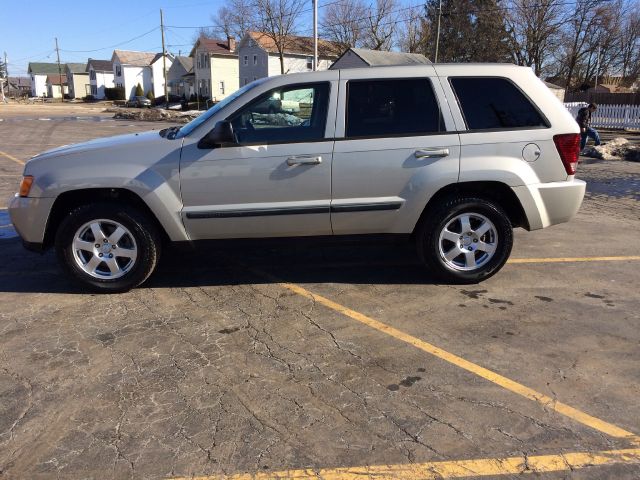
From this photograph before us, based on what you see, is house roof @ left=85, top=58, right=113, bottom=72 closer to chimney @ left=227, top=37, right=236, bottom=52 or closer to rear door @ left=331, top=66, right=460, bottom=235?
chimney @ left=227, top=37, right=236, bottom=52

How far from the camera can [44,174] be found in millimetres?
4477

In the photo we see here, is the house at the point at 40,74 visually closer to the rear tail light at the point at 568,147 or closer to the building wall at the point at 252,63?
the building wall at the point at 252,63

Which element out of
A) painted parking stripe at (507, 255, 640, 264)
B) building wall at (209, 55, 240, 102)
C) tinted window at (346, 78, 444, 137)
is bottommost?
painted parking stripe at (507, 255, 640, 264)

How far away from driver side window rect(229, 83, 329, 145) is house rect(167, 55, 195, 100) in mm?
73588

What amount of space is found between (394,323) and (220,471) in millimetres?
1972

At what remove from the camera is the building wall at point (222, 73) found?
65637 mm

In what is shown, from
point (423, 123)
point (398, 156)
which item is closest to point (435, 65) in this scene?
point (423, 123)

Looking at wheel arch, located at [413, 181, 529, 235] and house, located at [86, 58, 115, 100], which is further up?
house, located at [86, 58, 115, 100]

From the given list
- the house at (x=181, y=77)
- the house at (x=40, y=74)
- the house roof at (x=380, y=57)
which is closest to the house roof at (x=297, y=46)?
the house at (x=181, y=77)

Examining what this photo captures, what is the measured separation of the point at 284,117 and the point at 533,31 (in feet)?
189

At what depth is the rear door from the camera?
449cm

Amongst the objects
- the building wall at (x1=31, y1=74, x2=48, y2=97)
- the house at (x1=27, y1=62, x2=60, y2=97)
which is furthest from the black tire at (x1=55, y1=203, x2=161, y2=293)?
the building wall at (x1=31, y1=74, x2=48, y2=97)

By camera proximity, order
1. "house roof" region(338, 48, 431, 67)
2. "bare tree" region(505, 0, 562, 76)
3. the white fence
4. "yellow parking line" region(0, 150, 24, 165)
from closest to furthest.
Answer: "yellow parking line" region(0, 150, 24, 165), the white fence, "house roof" region(338, 48, 431, 67), "bare tree" region(505, 0, 562, 76)

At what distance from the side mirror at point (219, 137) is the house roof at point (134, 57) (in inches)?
3388
